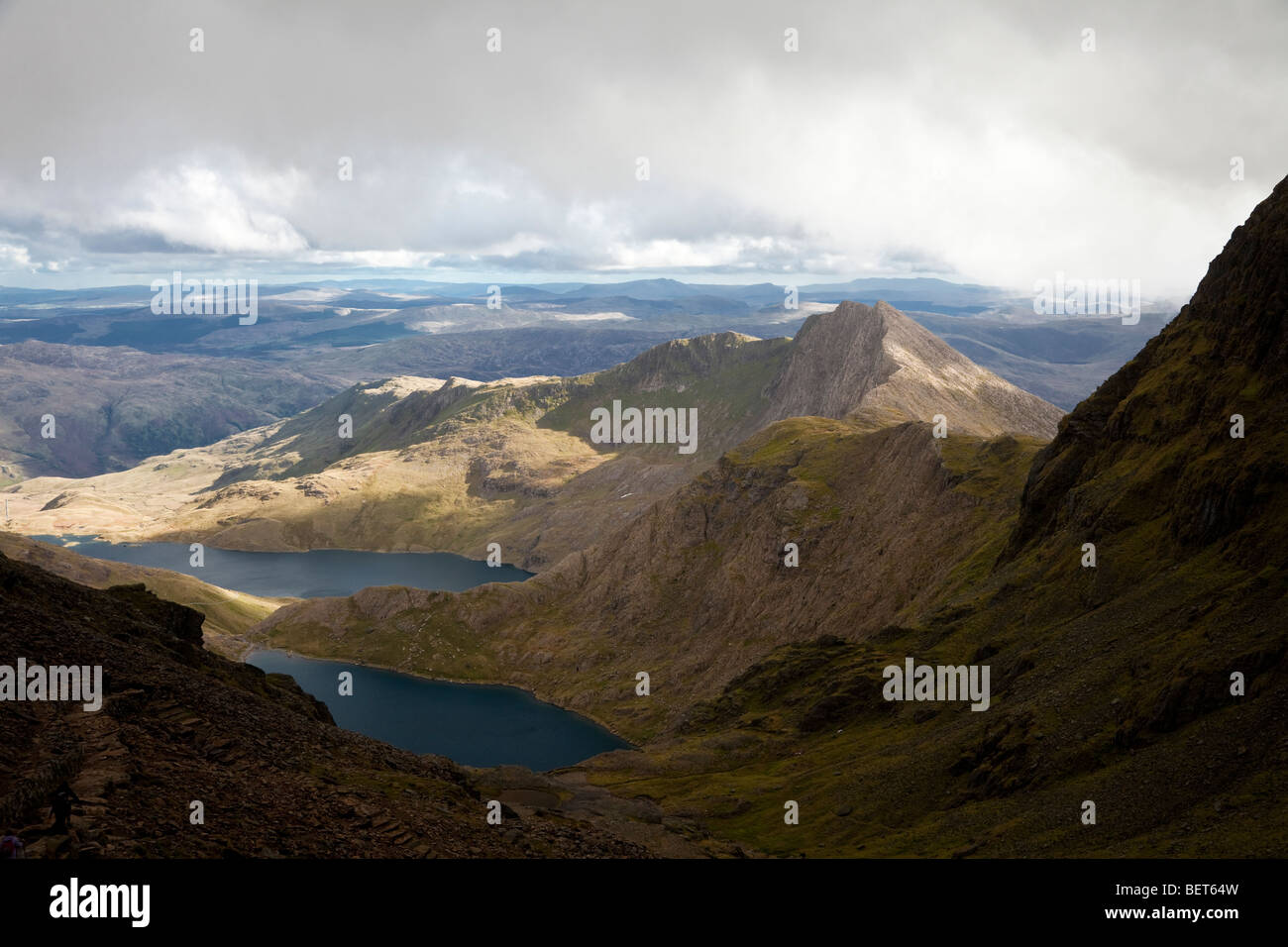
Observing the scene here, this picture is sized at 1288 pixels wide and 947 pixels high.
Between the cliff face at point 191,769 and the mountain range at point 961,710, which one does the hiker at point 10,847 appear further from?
the mountain range at point 961,710

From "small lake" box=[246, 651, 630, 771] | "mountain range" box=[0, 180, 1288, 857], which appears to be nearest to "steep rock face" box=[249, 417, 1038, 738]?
"mountain range" box=[0, 180, 1288, 857]

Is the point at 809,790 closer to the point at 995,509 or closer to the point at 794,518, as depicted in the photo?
the point at 995,509

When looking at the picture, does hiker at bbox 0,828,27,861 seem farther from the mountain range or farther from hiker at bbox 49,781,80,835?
hiker at bbox 49,781,80,835
